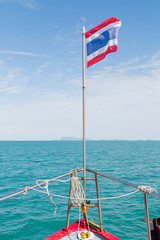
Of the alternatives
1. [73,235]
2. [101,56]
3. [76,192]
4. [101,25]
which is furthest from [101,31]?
[73,235]

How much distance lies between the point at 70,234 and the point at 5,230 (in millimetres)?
9116

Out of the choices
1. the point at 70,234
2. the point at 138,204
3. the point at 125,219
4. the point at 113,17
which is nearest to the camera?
the point at 70,234

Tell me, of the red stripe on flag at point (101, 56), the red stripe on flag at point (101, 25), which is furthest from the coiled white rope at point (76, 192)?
the red stripe on flag at point (101, 25)

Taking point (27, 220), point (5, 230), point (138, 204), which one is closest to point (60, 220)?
point (27, 220)

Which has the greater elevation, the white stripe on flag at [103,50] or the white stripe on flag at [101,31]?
the white stripe on flag at [101,31]

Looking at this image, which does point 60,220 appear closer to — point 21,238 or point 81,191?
point 21,238

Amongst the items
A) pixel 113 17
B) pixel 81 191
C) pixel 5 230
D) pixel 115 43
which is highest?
pixel 113 17

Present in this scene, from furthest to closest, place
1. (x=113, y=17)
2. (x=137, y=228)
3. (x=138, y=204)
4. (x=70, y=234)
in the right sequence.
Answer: (x=138, y=204), (x=137, y=228), (x=113, y=17), (x=70, y=234)

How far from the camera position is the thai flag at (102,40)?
5.30 m

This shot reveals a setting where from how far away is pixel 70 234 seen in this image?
188 inches

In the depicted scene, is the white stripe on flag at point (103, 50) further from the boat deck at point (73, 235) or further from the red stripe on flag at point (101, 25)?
the boat deck at point (73, 235)

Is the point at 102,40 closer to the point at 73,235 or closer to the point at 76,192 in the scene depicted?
the point at 76,192

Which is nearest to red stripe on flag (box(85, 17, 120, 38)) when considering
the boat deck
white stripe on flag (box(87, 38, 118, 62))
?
white stripe on flag (box(87, 38, 118, 62))

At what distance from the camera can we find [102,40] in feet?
17.6
